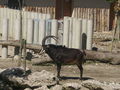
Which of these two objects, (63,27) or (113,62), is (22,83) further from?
(63,27)

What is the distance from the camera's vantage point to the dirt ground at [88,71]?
14626mm

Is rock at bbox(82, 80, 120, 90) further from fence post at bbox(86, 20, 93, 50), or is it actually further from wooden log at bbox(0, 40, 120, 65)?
fence post at bbox(86, 20, 93, 50)

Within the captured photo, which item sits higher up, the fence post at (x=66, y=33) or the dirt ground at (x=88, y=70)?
the fence post at (x=66, y=33)

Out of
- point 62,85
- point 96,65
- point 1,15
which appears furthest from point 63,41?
point 1,15

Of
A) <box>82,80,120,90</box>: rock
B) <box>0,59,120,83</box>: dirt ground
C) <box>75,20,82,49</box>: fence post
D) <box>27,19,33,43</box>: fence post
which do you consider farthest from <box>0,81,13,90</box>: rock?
<box>27,19,33,43</box>: fence post

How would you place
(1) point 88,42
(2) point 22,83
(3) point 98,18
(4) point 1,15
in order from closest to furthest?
(2) point 22,83 → (1) point 88,42 → (4) point 1,15 → (3) point 98,18

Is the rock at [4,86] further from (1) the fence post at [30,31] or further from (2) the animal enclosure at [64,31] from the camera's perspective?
(1) the fence post at [30,31]

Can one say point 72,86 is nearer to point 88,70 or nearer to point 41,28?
point 88,70

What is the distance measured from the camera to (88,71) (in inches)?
634

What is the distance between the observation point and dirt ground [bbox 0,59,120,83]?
48.0 ft

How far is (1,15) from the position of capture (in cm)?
2655

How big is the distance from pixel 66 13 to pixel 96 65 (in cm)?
1387

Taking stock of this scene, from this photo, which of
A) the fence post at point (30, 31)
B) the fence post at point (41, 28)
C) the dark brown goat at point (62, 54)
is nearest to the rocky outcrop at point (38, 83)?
the dark brown goat at point (62, 54)

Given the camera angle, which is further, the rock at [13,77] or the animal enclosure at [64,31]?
the animal enclosure at [64,31]
